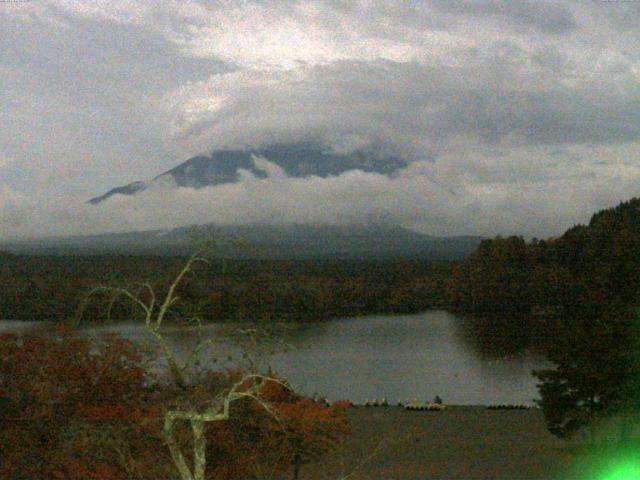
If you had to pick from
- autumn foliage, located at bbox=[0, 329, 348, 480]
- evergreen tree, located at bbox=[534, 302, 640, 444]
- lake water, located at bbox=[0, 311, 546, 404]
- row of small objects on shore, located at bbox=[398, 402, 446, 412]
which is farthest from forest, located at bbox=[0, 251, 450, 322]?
autumn foliage, located at bbox=[0, 329, 348, 480]

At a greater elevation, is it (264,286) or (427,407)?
(264,286)

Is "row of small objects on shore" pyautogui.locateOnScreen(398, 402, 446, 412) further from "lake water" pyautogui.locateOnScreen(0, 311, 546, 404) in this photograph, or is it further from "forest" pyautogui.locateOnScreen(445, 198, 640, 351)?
"forest" pyautogui.locateOnScreen(445, 198, 640, 351)

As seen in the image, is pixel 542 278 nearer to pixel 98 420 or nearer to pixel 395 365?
pixel 395 365

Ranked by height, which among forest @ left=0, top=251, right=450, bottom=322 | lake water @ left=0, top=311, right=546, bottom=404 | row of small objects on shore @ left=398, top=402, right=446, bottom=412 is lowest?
lake water @ left=0, top=311, right=546, bottom=404

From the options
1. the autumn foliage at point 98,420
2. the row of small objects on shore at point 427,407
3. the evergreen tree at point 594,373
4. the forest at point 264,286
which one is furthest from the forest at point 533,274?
the autumn foliage at point 98,420

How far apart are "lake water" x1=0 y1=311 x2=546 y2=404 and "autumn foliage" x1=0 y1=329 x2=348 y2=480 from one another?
8161 millimetres

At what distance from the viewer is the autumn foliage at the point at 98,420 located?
6273 millimetres

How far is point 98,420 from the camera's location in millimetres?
6641

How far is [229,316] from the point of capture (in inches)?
1185

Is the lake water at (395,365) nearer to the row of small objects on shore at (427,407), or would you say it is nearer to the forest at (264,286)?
the forest at (264,286)

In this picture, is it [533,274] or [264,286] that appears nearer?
[264,286]

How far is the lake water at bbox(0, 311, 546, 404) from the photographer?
20.9 metres

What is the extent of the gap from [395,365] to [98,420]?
65.8ft

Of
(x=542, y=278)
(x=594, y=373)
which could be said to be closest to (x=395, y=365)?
(x=542, y=278)
